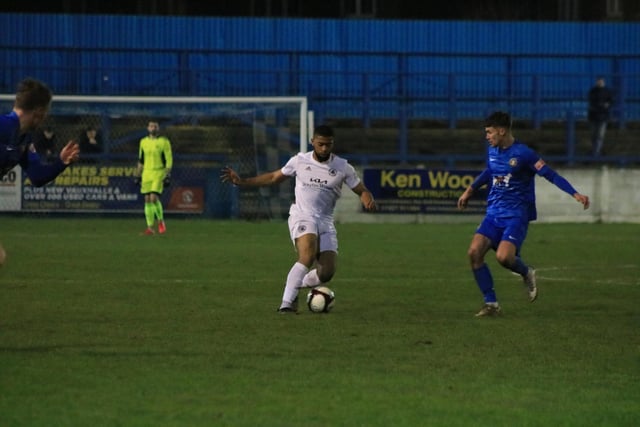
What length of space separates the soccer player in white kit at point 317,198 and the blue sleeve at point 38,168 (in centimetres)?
342

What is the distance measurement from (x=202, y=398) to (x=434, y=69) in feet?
108

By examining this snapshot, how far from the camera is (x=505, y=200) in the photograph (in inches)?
533

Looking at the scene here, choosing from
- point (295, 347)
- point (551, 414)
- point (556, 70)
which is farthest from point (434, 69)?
point (551, 414)

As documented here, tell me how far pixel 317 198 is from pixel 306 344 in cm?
298

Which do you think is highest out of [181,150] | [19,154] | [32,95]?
[32,95]

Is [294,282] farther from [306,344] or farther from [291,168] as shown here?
[306,344]

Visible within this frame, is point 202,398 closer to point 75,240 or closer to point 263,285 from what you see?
point 263,285

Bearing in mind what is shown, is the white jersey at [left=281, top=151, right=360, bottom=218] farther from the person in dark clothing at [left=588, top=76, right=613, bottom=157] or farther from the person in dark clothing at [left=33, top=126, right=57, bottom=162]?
the person in dark clothing at [left=588, top=76, right=613, bottom=157]

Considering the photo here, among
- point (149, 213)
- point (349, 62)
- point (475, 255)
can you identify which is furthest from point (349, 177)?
point (349, 62)

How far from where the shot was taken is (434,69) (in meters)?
40.3

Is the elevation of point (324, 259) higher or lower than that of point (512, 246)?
lower

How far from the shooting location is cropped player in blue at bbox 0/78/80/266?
952 centimetres

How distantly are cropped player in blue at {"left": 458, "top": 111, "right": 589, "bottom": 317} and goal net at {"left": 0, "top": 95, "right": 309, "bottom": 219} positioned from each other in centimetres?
1565

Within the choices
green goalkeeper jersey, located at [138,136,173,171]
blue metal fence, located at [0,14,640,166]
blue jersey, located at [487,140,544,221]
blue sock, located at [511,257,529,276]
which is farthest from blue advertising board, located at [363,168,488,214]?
blue jersey, located at [487,140,544,221]
